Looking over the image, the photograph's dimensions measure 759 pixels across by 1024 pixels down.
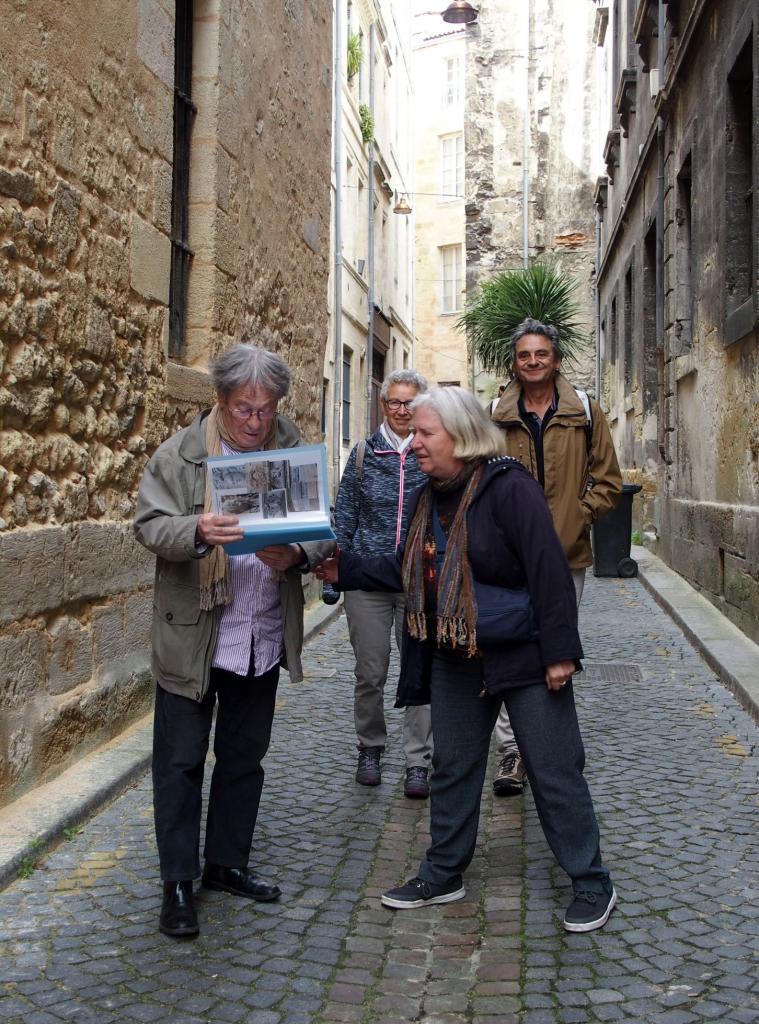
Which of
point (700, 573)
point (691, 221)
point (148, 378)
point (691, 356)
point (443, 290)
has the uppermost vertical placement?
point (443, 290)

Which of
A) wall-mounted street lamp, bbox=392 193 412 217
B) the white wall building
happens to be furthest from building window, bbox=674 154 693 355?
wall-mounted street lamp, bbox=392 193 412 217

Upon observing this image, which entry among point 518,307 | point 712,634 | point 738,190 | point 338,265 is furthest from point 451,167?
point 712,634

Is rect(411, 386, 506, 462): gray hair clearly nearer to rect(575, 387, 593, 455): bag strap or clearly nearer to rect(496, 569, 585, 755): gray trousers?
rect(575, 387, 593, 455): bag strap

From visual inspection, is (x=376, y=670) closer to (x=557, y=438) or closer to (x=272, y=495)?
(x=557, y=438)

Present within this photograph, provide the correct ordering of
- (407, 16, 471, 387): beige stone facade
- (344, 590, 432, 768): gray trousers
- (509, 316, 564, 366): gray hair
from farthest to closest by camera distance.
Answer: (407, 16, 471, 387): beige stone facade → (344, 590, 432, 768): gray trousers → (509, 316, 564, 366): gray hair

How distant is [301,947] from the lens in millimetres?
3320

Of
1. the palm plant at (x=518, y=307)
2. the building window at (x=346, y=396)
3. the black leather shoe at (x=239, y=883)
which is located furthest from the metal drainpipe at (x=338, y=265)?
the black leather shoe at (x=239, y=883)

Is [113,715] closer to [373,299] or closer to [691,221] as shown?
[691,221]

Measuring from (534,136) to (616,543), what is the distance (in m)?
20.1

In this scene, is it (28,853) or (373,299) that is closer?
(28,853)

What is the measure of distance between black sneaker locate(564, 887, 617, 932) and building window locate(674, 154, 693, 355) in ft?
29.3

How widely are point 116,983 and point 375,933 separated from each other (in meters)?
0.78

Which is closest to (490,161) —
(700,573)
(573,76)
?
(573,76)

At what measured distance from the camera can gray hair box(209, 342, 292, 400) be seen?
340cm
